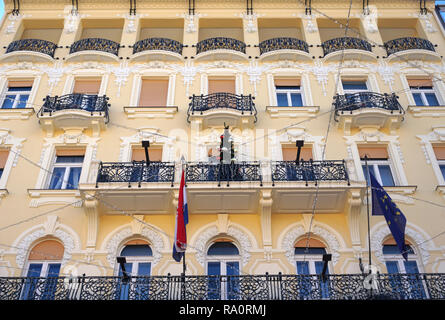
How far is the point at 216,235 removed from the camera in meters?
13.9

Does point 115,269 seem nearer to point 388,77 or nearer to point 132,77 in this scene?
point 132,77

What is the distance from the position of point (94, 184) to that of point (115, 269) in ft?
7.82

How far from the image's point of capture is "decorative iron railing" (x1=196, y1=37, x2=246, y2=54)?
768 inches

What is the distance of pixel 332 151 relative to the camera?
1585cm

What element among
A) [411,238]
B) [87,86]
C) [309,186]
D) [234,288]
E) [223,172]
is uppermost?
[87,86]

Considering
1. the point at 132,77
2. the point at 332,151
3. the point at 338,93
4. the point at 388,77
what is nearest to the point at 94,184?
the point at 132,77

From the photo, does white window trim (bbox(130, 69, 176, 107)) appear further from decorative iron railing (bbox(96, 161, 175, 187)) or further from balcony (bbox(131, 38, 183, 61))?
decorative iron railing (bbox(96, 161, 175, 187))

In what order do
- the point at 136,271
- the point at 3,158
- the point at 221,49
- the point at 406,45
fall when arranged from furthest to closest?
the point at 406,45
the point at 221,49
the point at 3,158
the point at 136,271

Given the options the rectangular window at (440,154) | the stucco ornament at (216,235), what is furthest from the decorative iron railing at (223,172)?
the rectangular window at (440,154)

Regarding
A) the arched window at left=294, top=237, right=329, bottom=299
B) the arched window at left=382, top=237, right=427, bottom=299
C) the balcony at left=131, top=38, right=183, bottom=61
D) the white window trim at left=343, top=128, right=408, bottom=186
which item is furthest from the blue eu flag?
the balcony at left=131, top=38, right=183, bottom=61

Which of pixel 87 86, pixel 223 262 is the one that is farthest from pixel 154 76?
pixel 223 262

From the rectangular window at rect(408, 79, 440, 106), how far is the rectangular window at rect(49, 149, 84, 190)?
12.0m

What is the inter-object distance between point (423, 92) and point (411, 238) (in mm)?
6816

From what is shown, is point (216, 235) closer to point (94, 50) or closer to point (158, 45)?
point (158, 45)
